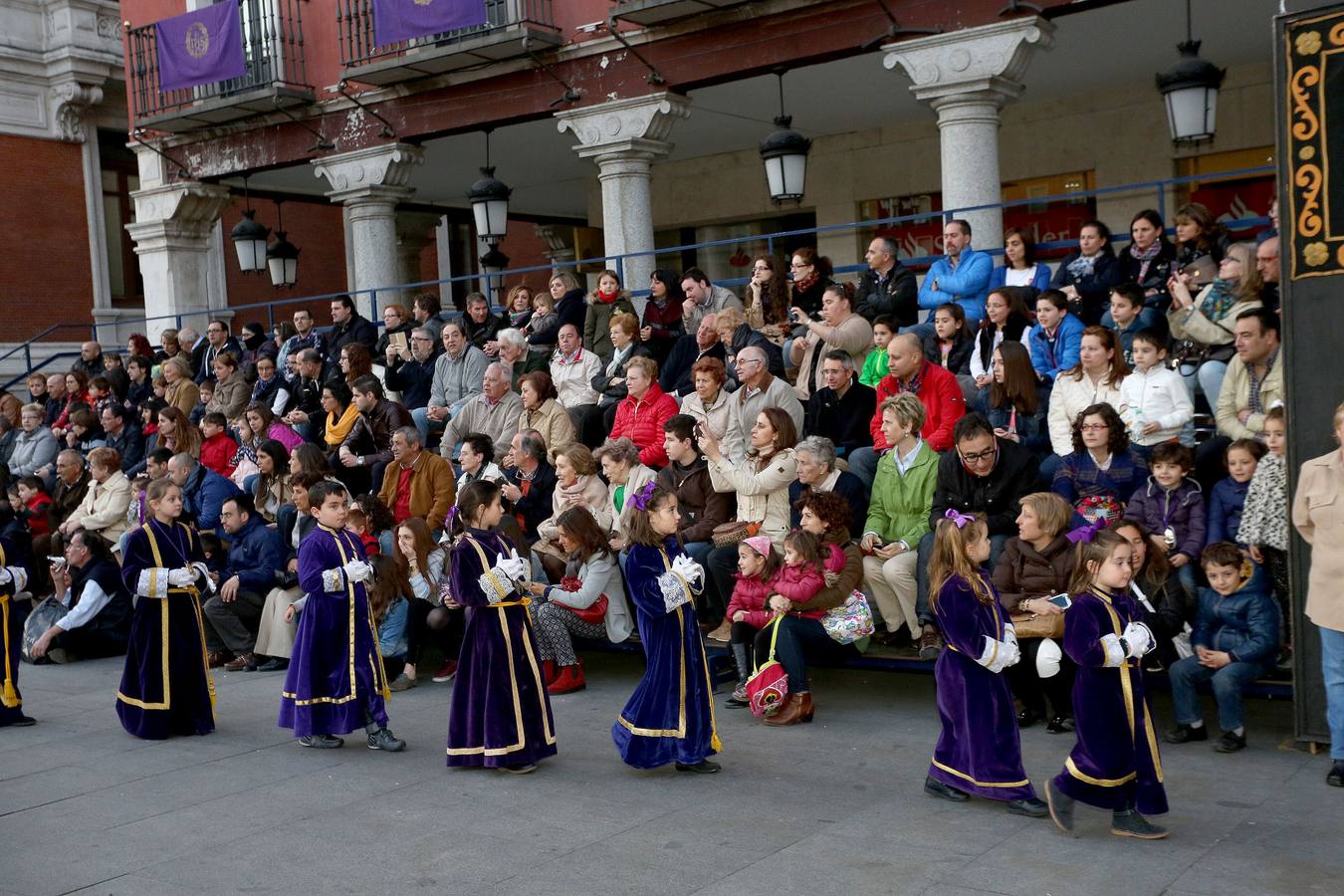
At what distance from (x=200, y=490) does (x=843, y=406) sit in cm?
622

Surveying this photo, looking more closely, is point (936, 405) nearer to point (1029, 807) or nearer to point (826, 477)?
point (826, 477)

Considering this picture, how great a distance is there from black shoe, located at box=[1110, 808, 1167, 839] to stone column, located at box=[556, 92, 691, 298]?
10.2m

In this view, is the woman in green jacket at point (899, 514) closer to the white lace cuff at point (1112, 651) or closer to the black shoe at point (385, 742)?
the white lace cuff at point (1112, 651)

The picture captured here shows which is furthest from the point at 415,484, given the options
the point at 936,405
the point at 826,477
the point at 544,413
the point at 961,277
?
the point at 961,277

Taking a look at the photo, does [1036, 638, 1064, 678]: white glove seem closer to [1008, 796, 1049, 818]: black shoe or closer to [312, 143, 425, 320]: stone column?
[1008, 796, 1049, 818]: black shoe

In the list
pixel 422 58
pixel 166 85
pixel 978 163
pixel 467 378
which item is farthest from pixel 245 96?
pixel 978 163

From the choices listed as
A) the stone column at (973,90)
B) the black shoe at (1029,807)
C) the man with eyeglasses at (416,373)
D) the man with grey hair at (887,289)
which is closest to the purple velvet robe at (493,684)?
the black shoe at (1029,807)

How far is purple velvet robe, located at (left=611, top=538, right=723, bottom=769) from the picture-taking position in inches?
281

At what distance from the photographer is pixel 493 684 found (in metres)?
7.39

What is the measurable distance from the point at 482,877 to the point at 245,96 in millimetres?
14494

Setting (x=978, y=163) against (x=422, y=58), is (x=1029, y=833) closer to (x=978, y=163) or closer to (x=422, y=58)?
(x=978, y=163)

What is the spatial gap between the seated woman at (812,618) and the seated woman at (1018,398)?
1321mm

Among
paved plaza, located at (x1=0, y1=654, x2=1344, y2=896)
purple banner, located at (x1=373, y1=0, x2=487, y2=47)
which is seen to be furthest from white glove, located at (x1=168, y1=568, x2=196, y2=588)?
purple banner, located at (x1=373, y1=0, x2=487, y2=47)

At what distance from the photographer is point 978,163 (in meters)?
12.9
